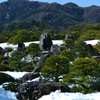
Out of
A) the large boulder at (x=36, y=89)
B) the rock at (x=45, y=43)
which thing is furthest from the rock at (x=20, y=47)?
the large boulder at (x=36, y=89)

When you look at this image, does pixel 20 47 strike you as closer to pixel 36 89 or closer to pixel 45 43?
pixel 45 43

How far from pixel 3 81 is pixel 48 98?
32.1 ft

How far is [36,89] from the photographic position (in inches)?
590

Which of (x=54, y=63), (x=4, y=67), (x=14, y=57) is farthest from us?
(x=14, y=57)

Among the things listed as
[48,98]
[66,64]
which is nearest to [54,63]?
[66,64]

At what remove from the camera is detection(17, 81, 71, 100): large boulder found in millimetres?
14539

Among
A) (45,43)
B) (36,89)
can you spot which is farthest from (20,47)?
(36,89)

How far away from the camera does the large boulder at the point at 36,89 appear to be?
1454 cm

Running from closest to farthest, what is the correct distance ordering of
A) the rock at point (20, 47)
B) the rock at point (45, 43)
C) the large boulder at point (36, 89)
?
the large boulder at point (36, 89), the rock at point (20, 47), the rock at point (45, 43)

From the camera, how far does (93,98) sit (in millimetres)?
11898

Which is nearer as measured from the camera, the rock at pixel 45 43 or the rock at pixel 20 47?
Result: the rock at pixel 20 47

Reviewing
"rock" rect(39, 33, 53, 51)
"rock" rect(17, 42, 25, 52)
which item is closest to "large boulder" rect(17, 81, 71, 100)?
"rock" rect(17, 42, 25, 52)

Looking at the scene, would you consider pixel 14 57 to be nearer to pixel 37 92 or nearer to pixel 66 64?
pixel 66 64

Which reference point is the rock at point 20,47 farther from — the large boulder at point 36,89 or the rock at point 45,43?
the large boulder at point 36,89
